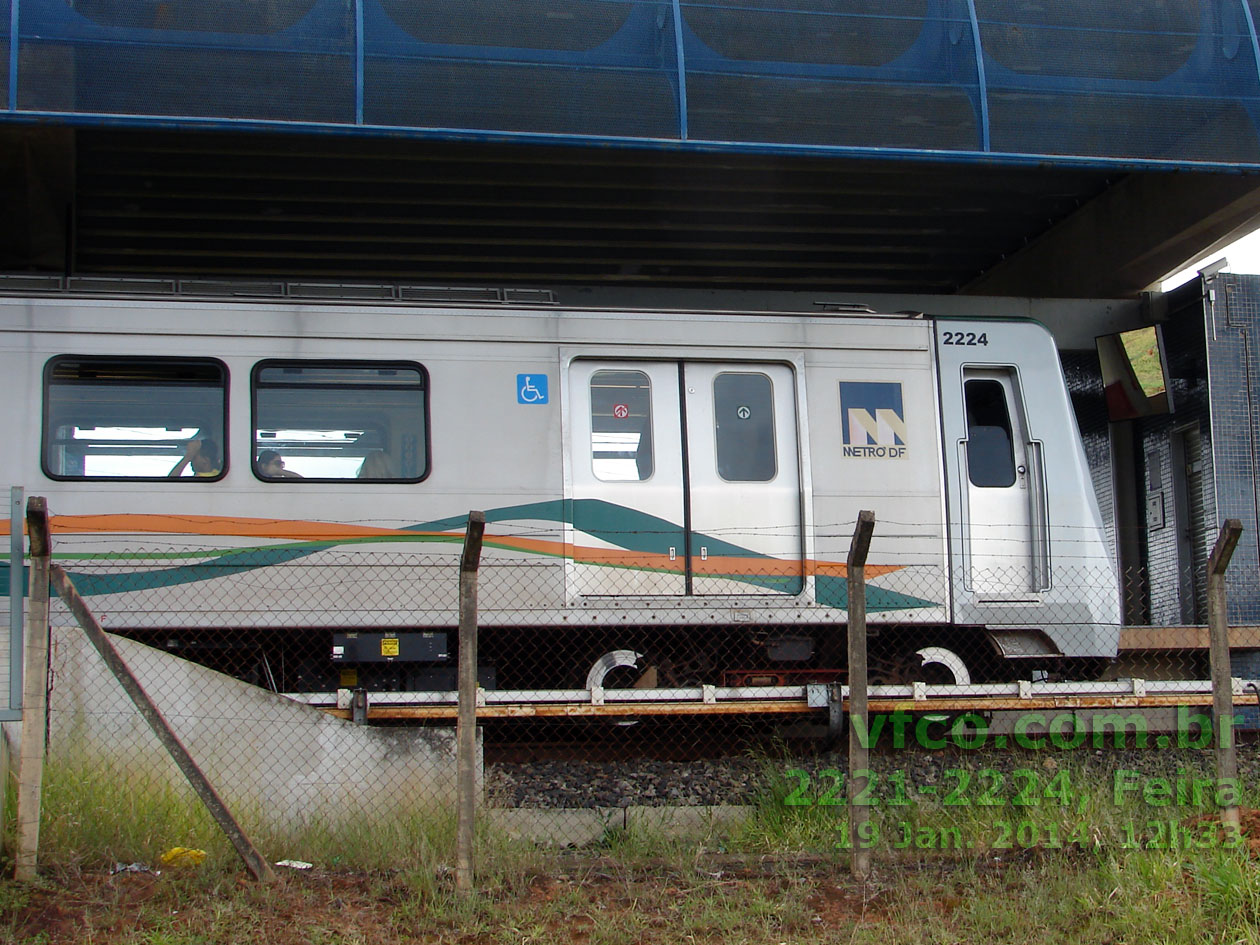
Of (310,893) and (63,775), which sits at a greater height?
(63,775)

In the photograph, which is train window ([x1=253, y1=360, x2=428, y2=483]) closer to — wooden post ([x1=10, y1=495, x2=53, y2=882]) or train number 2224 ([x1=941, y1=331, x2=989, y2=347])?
wooden post ([x1=10, y1=495, x2=53, y2=882])

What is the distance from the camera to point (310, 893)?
6.04m

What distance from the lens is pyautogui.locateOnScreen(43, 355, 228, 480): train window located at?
9031 millimetres

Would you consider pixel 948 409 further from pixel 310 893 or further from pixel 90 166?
pixel 90 166

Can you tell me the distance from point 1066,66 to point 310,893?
9.96m

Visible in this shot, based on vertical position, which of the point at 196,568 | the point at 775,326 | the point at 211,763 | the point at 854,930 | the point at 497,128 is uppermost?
the point at 497,128

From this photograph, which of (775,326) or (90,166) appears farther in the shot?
(90,166)

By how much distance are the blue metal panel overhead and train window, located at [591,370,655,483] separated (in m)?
2.67

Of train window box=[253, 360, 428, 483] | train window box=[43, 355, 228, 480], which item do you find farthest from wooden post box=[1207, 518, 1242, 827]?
train window box=[43, 355, 228, 480]

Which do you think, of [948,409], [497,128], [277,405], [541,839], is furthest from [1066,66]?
[541,839]

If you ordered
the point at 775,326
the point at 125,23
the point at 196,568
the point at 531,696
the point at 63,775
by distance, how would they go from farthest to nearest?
1. the point at 125,23
2. the point at 775,326
3. the point at 196,568
4. the point at 531,696
5. the point at 63,775

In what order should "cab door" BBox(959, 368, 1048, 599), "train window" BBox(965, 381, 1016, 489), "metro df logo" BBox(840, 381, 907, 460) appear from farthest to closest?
"train window" BBox(965, 381, 1016, 489)
"cab door" BBox(959, 368, 1048, 599)
"metro df logo" BBox(840, 381, 907, 460)

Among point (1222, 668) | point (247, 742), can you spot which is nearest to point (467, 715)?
point (247, 742)

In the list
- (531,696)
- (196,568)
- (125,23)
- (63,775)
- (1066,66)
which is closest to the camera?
(63,775)
